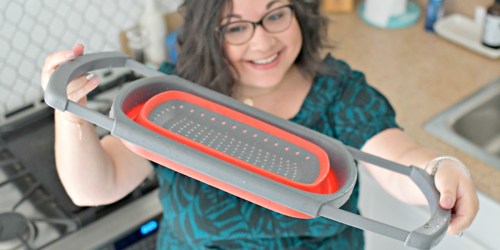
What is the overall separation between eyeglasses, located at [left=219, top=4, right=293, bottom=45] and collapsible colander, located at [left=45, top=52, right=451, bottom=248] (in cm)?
25

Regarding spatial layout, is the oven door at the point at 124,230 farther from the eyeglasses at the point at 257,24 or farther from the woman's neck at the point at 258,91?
the eyeglasses at the point at 257,24

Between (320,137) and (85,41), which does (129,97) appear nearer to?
(320,137)

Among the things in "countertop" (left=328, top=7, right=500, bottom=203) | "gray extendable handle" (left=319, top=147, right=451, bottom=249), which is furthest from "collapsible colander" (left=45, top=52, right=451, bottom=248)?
"countertop" (left=328, top=7, right=500, bottom=203)

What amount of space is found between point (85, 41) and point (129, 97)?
870 millimetres

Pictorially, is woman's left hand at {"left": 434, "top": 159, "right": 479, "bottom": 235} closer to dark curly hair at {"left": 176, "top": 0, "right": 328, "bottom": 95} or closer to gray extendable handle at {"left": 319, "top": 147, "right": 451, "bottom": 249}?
gray extendable handle at {"left": 319, "top": 147, "right": 451, "bottom": 249}

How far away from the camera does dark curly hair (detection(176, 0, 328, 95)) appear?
119 centimetres

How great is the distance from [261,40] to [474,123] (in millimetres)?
746

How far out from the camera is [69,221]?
1341mm

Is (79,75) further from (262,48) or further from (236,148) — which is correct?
(262,48)

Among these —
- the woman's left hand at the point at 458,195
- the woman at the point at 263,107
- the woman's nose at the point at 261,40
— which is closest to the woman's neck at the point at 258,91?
the woman at the point at 263,107

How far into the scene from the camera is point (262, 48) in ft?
3.91

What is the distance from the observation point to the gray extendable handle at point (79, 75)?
79 cm

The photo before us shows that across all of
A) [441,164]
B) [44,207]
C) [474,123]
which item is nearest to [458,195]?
[441,164]

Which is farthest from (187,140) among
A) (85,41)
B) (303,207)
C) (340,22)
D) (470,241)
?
(340,22)
